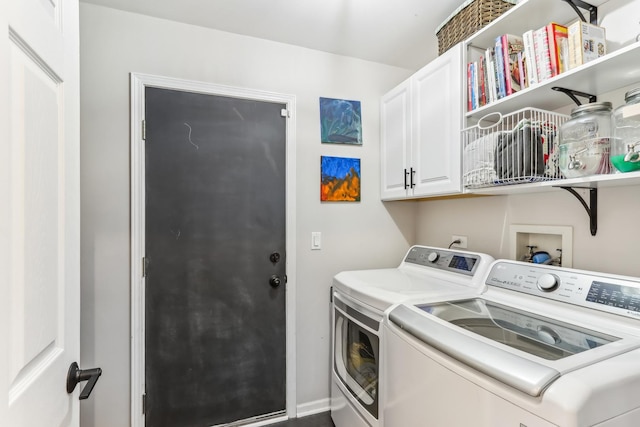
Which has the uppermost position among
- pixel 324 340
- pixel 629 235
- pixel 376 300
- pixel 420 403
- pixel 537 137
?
pixel 537 137

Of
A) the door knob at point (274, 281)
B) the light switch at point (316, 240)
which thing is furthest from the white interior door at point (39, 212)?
the light switch at point (316, 240)

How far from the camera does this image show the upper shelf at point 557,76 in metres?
1.05

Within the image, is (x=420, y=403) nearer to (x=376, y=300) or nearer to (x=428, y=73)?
(x=376, y=300)

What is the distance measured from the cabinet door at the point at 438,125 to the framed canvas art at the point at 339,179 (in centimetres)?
46

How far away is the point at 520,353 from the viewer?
32.2 inches

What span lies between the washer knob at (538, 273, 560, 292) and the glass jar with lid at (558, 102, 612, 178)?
395 mm

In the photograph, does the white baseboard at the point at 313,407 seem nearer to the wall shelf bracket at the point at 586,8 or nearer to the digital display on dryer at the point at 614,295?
the digital display on dryer at the point at 614,295

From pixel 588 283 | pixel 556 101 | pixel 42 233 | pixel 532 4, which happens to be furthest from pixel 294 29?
pixel 588 283

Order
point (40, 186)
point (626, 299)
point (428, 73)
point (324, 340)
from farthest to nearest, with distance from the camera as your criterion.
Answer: point (324, 340), point (428, 73), point (626, 299), point (40, 186)

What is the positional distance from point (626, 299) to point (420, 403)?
755mm

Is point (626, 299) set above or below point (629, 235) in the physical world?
below

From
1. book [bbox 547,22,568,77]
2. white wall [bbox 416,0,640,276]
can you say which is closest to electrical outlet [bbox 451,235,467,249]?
white wall [bbox 416,0,640,276]

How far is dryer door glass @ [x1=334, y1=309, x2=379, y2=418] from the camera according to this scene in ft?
4.75

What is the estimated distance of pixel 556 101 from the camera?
1374 millimetres
